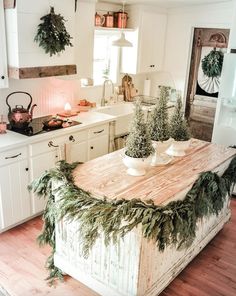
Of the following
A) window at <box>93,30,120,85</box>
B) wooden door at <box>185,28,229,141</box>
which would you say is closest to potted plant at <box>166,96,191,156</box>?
window at <box>93,30,120,85</box>

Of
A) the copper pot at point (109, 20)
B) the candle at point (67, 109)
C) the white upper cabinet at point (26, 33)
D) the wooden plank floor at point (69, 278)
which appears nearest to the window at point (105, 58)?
the copper pot at point (109, 20)

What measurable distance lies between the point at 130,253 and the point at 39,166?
1648mm

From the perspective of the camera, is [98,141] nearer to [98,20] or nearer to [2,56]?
[2,56]

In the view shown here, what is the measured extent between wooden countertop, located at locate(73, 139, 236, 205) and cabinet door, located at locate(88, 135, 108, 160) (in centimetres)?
111

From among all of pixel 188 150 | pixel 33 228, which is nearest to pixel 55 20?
pixel 188 150

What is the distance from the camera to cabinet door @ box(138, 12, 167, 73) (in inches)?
193

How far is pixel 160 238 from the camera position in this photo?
80.1 inches

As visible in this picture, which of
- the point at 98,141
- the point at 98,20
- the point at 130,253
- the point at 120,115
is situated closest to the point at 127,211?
the point at 130,253

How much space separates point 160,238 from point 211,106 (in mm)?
3661

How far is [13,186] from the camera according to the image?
3234 millimetres

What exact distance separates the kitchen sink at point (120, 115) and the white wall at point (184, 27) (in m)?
1.04

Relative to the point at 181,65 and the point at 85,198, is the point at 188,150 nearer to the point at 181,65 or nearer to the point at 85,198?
the point at 85,198

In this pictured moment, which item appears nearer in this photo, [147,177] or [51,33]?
[147,177]

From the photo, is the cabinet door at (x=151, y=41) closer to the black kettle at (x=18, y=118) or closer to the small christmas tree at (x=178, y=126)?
the black kettle at (x=18, y=118)
